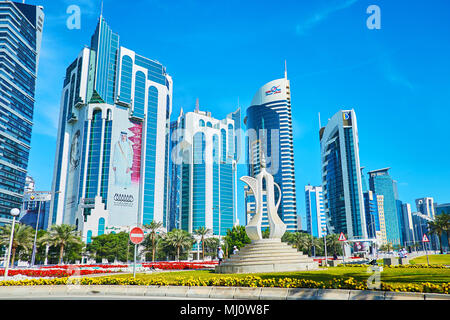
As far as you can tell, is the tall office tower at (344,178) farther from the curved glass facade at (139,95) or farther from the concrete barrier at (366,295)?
the concrete barrier at (366,295)

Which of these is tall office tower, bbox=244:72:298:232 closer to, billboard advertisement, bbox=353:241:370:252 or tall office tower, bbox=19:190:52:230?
billboard advertisement, bbox=353:241:370:252

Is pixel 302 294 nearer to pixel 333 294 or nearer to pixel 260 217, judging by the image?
pixel 333 294

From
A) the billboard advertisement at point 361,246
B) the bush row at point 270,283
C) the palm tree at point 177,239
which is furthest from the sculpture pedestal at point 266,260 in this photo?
the billboard advertisement at point 361,246

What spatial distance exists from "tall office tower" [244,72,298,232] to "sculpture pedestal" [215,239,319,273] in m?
127

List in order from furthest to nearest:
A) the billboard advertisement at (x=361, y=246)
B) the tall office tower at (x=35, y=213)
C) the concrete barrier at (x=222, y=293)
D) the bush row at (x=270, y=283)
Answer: the tall office tower at (x=35, y=213) < the billboard advertisement at (x=361, y=246) < the concrete barrier at (x=222, y=293) < the bush row at (x=270, y=283)

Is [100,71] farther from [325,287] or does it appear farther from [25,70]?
[325,287]

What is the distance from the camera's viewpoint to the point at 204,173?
144125 mm

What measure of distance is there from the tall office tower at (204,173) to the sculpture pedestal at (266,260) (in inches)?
4524

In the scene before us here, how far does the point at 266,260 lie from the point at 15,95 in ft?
422

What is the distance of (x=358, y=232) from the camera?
436 ft

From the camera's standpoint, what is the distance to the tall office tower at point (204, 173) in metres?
142

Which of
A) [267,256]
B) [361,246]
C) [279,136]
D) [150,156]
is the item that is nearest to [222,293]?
[267,256]

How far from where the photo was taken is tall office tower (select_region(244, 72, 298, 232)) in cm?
15538
